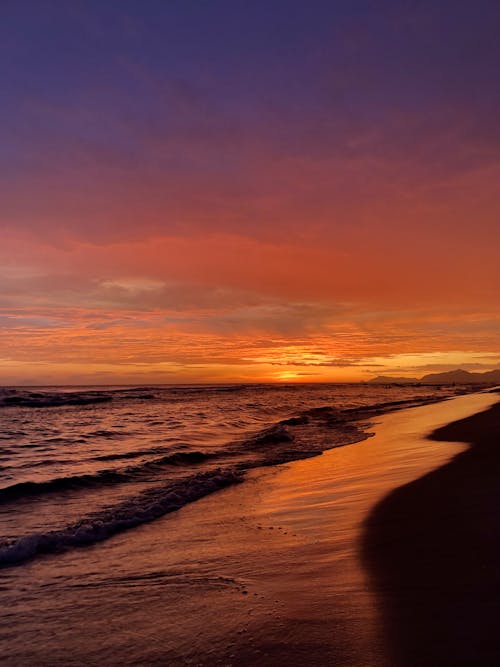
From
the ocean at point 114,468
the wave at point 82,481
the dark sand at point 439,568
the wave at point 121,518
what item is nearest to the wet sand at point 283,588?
the dark sand at point 439,568

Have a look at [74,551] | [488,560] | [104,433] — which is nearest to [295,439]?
[104,433]

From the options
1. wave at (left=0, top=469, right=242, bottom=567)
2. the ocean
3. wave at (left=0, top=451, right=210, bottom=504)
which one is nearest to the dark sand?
wave at (left=0, top=469, right=242, bottom=567)

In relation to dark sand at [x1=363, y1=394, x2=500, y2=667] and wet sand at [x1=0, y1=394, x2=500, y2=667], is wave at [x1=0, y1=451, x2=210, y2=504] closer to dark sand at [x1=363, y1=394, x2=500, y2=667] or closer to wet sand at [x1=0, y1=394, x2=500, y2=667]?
wet sand at [x1=0, y1=394, x2=500, y2=667]

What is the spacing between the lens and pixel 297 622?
14.9 feet

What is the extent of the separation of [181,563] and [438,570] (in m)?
3.21

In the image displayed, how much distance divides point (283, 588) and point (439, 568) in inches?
66.5

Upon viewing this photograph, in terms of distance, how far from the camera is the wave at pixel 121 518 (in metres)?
7.46

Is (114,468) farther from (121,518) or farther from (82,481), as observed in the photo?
(121,518)

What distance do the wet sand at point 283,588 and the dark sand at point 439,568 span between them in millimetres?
17

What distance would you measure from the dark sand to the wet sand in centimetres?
2

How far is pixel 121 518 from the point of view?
916 centimetres

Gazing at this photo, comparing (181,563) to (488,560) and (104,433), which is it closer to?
(488,560)

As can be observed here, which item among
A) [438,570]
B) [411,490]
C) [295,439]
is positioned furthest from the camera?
[295,439]

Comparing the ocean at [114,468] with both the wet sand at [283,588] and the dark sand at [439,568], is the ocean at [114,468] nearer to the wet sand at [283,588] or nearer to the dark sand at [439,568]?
the wet sand at [283,588]
